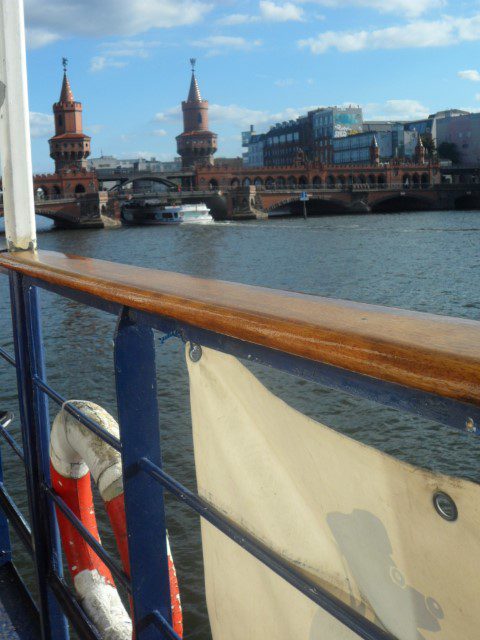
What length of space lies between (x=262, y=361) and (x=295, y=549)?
167mm

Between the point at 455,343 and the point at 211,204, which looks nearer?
the point at 455,343

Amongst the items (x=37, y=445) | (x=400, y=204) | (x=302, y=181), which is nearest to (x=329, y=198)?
(x=400, y=204)

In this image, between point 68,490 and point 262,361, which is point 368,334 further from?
point 68,490

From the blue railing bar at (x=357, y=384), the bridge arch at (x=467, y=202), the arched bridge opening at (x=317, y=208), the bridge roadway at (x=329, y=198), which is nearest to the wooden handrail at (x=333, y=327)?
the blue railing bar at (x=357, y=384)

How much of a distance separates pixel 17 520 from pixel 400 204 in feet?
146

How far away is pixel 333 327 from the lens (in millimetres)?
456

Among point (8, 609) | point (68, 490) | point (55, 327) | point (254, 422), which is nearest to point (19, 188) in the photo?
point (68, 490)

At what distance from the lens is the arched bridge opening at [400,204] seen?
42.3 metres

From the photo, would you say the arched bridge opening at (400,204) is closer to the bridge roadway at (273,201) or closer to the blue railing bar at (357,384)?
the bridge roadway at (273,201)

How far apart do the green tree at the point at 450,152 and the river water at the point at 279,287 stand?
68.1 feet

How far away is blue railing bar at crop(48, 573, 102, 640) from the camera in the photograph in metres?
0.96

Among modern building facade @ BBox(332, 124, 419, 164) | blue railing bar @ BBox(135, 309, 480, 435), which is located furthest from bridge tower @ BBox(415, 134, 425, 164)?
blue railing bar @ BBox(135, 309, 480, 435)

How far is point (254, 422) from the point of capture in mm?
619

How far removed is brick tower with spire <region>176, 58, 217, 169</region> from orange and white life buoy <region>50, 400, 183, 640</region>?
52.6 meters
